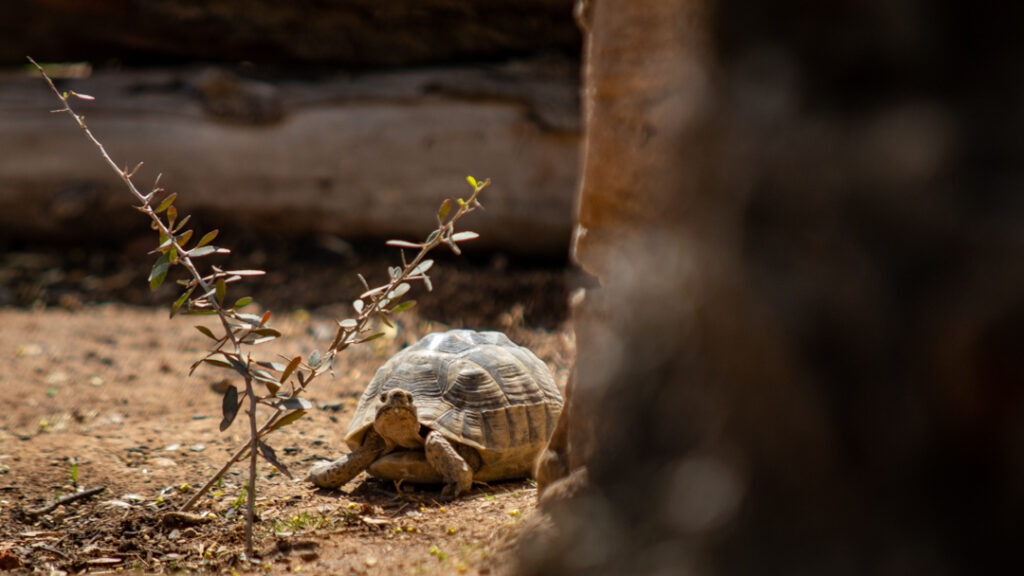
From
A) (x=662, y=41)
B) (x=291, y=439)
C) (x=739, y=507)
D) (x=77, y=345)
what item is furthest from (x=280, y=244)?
(x=739, y=507)

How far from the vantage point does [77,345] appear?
19.3 feet

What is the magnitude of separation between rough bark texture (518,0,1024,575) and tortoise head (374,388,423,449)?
1.88 m

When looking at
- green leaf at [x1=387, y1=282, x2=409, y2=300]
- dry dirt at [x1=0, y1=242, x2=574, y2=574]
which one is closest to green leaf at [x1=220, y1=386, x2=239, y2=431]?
dry dirt at [x1=0, y1=242, x2=574, y2=574]

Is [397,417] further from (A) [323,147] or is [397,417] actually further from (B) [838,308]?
(A) [323,147]

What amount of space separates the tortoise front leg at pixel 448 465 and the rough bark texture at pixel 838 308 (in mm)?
1838

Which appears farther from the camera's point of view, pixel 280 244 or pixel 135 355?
pixel 280 244

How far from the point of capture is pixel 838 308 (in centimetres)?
121

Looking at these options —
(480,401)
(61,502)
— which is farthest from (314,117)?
(61,502)

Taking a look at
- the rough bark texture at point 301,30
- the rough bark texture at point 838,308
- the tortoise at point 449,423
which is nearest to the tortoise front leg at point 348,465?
the tortoise at point 449,423

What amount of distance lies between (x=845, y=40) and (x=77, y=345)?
562cm

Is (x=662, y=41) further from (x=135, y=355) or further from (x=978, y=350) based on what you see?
(x=135, y=355)

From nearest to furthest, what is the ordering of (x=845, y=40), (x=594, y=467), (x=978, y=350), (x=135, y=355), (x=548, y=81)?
(x=978, y=350) → (x=845, y=40) → (x=594, y=467) → (x=135, y=355) → (x=548, y=81)

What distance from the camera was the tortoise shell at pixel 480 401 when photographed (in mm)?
3402

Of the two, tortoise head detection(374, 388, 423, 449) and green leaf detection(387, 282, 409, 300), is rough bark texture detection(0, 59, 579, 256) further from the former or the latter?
green leaf detection(387, 282, 409, 300)
